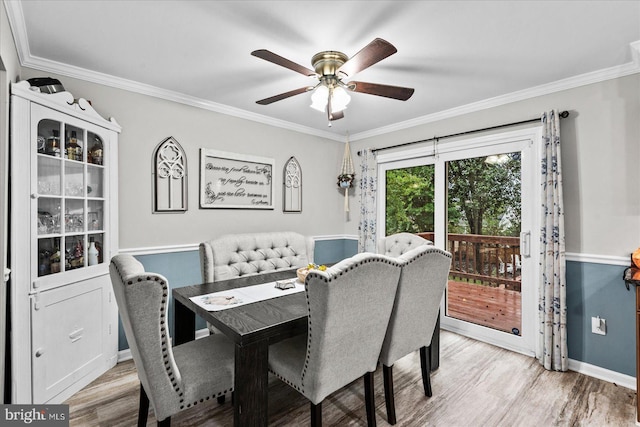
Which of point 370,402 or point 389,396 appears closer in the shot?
point 370,402

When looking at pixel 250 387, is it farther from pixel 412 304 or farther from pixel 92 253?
pixel 92 253

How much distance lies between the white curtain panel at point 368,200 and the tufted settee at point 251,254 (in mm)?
1090

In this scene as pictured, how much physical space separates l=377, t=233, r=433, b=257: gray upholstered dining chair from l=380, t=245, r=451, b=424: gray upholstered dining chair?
0.90m

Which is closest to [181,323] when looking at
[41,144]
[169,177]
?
[169,177]

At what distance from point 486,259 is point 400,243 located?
3.30 feet

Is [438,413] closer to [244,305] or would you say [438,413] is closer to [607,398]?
[607,398]

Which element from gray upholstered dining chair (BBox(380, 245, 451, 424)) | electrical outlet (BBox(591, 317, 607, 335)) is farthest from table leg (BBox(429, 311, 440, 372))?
electrical outlet (BBox(591, 317, 607, 335))

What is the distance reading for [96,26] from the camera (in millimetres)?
1899

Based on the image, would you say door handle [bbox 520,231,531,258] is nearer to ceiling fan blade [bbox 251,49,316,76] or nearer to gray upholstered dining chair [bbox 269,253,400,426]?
gray upholstered dining chair [bbox 269,253,400,426]

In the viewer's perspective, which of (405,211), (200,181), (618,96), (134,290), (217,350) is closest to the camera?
(134,290)

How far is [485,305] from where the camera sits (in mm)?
3324

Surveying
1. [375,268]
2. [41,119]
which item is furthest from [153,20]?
[375,268]

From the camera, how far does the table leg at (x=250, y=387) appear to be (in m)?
1.43

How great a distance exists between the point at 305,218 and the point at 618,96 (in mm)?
3223
